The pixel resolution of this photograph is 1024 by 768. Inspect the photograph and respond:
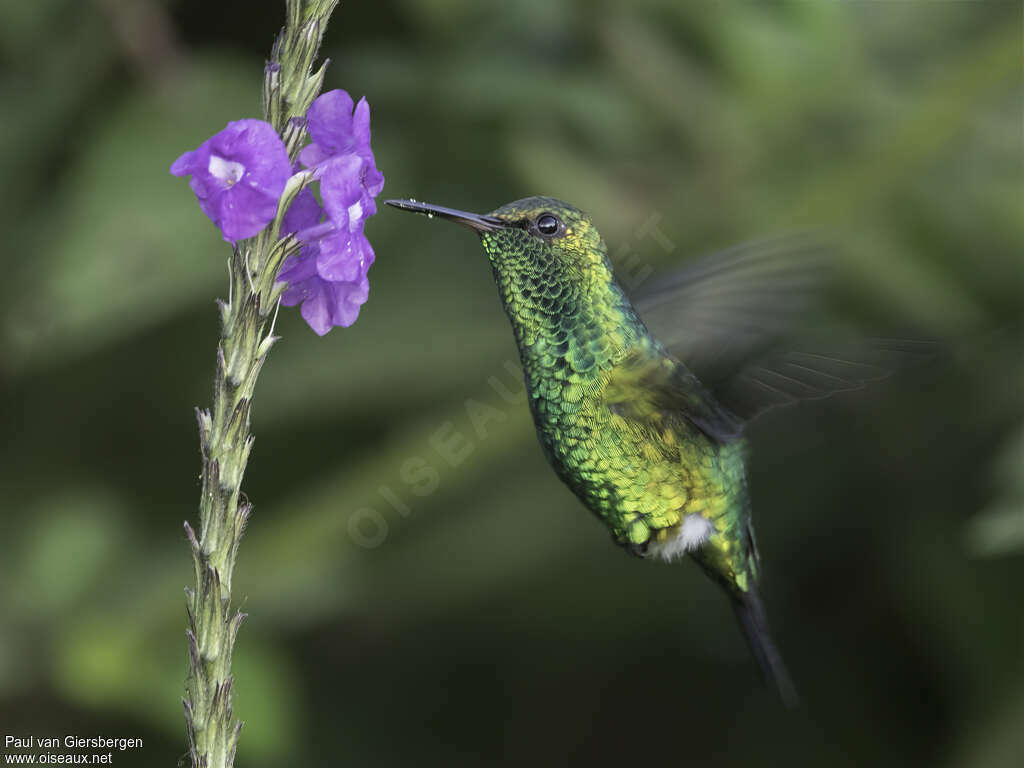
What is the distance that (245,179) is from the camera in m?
0.92

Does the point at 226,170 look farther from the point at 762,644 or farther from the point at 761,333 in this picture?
the point at 762,644

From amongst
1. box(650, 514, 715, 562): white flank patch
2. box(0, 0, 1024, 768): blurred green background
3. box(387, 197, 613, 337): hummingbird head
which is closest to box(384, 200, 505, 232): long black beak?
box(387, 197, 613, 337): hummingbird head

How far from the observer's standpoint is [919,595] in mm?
2982

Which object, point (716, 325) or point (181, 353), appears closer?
point (716, 325)

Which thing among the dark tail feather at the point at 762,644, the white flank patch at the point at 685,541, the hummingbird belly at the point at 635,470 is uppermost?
the hummingbird belly at the point at 635,470

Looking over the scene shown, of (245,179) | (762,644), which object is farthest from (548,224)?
(762,644)

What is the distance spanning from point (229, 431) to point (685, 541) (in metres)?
0.64

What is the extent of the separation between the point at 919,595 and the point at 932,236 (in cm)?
103

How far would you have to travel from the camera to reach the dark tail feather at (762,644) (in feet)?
4.48

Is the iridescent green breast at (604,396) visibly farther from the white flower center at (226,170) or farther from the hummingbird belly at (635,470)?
the white flower center at (226,170)

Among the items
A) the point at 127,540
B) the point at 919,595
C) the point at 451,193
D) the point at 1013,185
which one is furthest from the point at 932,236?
the point at 127,540

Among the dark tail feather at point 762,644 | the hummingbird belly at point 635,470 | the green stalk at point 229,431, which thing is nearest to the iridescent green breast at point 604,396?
the hummingbird belly at point 635,470

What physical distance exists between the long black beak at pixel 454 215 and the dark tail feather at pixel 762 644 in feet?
2.31

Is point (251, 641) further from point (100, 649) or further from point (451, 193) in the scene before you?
point (451, 193)
